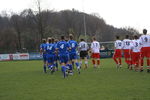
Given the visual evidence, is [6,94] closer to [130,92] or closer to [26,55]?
[130,92]

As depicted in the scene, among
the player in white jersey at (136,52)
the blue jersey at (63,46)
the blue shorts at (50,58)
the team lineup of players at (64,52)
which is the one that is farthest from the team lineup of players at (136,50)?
the blue shorts at (50,58)

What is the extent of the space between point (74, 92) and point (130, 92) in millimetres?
2064

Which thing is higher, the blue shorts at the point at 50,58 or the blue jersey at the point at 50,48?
the blue jersey at the point at 50,48

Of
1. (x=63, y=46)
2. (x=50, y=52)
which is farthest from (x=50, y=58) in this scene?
(x=63, y=46)

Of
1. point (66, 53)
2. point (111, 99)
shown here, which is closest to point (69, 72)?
point (66, 53)

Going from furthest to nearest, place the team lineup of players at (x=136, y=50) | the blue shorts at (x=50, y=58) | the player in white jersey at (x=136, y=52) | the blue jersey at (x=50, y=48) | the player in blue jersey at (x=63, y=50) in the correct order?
the blue shorts at (x=50, y=58), the blue jersey at (x=50, y=48), the player in white jersey at (x=136, y=52), the team lineup of players at (x=136, y=50), the player in blue jersey at (x=63, y=50)

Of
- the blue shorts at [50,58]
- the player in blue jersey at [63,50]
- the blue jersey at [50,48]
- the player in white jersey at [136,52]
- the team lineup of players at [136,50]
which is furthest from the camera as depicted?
the blue shorts at [50,58]

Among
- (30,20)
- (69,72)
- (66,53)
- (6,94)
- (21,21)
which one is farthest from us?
(21,21)

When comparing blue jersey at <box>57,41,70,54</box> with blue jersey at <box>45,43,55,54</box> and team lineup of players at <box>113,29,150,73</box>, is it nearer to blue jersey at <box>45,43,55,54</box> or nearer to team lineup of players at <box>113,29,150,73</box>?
blue jersey at <box>45,43,55,54</box>

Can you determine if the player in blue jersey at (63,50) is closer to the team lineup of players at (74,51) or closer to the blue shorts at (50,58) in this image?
the team lineup of players at (74,51)

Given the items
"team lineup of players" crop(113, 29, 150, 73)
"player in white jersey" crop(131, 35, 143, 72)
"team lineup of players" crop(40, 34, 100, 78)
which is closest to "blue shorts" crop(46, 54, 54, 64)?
"team lineup of players" crop(40, 34, 100, 78)

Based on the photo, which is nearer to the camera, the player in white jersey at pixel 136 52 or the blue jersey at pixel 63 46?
the blue jersey at pixel 63 46

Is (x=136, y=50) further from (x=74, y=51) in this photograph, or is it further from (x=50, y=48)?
(x=50, y=48)

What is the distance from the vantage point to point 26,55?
5072 centimetres
